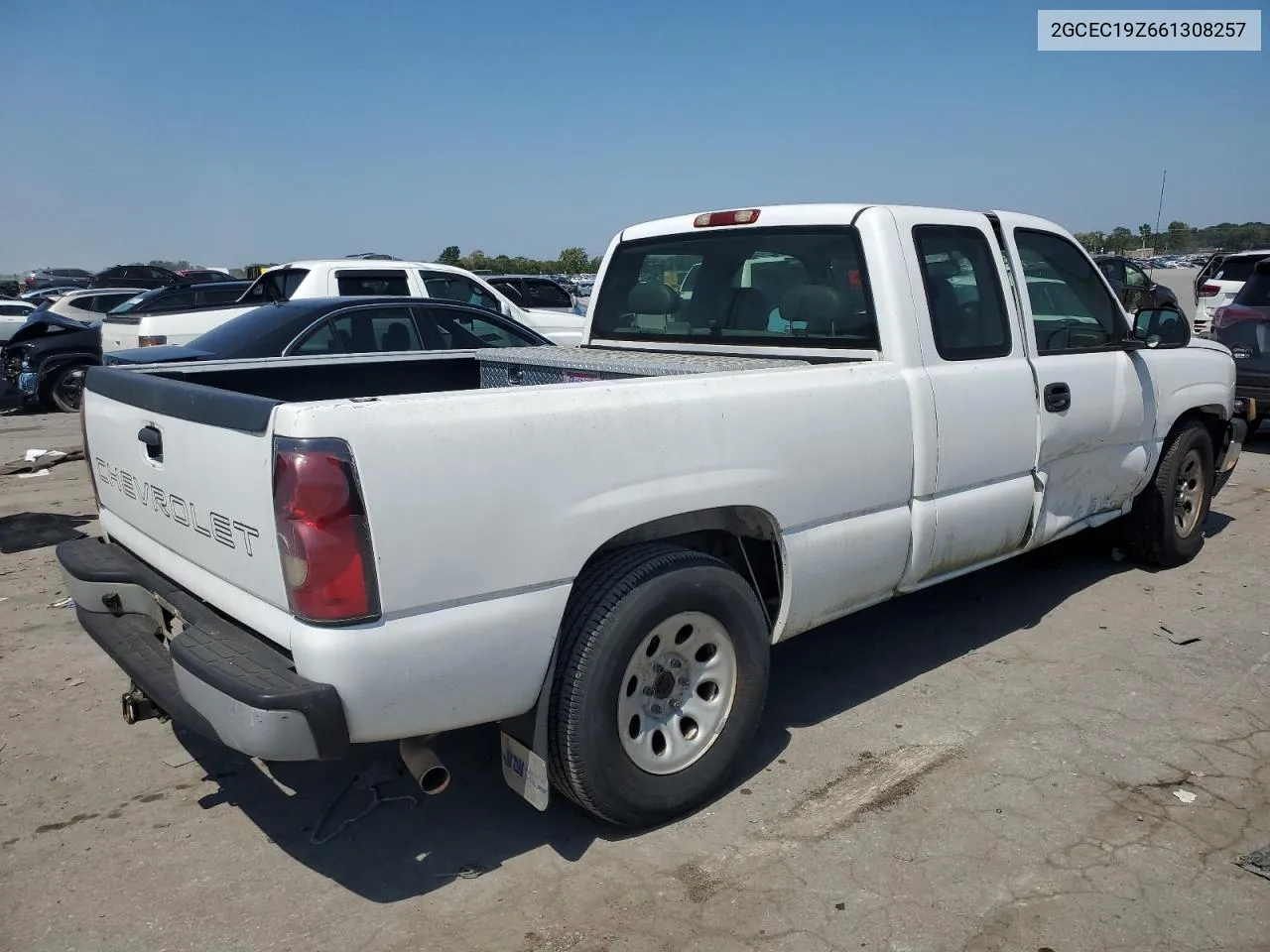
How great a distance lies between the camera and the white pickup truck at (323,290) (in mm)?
11180

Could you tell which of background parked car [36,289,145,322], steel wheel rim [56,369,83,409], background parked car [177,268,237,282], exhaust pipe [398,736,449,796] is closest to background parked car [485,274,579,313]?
steel wheel rim [56,369,83,409]

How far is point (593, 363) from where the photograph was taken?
14.0 ft

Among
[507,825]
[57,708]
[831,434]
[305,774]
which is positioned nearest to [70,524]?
[57,708]

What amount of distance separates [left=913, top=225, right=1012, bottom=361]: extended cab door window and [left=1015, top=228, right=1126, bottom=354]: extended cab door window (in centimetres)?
29

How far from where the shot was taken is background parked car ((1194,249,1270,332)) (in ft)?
43.9

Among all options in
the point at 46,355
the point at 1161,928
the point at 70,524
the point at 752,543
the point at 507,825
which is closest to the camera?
the point at 1161,928

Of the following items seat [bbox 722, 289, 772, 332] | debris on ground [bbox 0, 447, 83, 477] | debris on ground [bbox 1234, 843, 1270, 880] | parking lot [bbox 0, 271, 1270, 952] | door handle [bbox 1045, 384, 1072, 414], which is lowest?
debris on ground [bbox 1234, 843, 1270, 880]

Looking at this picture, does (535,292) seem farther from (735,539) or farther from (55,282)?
(55,282)

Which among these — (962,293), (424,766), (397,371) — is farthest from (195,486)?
(962,293)

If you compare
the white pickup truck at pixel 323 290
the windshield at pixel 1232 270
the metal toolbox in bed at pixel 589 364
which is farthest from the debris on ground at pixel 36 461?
the windshield at pixel 1232 270

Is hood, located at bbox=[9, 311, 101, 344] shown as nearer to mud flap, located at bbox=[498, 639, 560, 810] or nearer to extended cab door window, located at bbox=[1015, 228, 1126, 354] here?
extended cab door window, located at bbox=[1015, 228, 1126, 354]

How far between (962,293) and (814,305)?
2.17ft

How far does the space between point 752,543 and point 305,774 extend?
6.07 feet

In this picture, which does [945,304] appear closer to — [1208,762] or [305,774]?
[1208,762]
